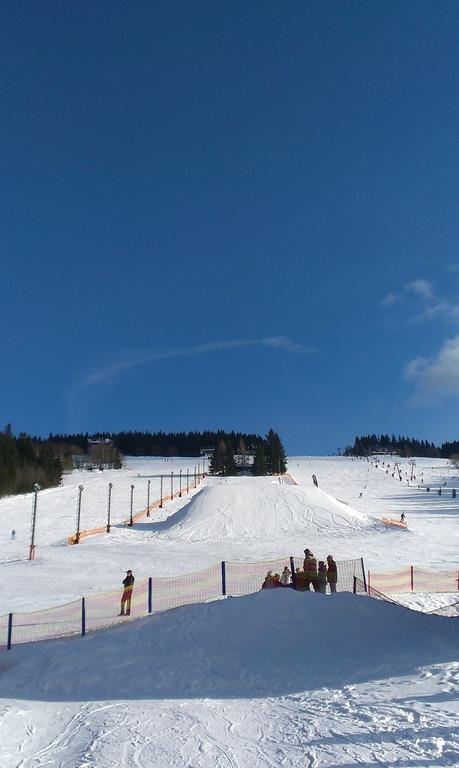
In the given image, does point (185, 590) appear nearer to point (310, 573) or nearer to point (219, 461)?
point (310, 573)

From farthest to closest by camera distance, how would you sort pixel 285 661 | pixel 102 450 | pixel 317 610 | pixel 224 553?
1. pixel 102 450
2. pixel 224 553
3. pixel 317 610
4. pixel 285 661

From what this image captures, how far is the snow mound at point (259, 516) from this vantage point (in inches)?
1526

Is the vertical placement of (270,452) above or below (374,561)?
above

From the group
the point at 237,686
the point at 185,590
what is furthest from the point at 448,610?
the point at 237,686

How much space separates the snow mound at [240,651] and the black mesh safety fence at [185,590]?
8.82ft

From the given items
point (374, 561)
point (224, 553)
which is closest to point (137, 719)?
point (374, 561)

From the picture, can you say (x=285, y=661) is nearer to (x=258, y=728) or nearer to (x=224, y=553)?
(x=258, y=728)

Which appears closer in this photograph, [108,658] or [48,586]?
[108,658]

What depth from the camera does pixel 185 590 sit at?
1770 centimetres

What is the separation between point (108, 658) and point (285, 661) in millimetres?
3767

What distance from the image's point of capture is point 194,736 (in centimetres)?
771

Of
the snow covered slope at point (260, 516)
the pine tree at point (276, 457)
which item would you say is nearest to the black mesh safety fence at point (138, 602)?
the snow covered slope at point (260, 516)

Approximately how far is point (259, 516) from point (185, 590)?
84.8 ft

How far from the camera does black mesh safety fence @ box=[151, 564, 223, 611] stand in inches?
639
